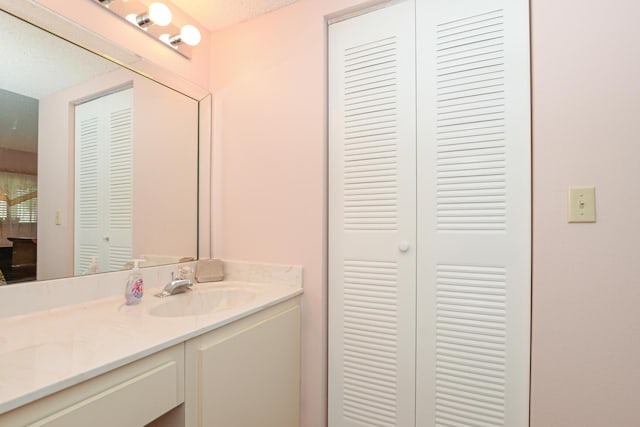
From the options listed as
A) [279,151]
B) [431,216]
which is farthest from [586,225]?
[279,151]

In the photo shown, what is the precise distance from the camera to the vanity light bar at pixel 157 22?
1205 mm

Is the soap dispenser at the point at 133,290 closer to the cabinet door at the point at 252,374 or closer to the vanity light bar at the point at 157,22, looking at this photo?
the cabinet door at the point at 252,374

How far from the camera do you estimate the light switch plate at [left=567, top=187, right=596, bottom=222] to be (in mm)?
934

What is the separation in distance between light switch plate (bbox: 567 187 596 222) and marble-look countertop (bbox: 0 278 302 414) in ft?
3.48

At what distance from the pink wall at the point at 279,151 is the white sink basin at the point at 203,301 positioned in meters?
0.20

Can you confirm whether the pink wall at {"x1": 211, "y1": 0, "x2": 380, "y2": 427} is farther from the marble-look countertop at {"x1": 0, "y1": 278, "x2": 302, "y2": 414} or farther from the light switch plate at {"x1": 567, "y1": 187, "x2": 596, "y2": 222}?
the light switch plate at {"x1": 567, "y1": 187, "x2": 596, "y2": 222}

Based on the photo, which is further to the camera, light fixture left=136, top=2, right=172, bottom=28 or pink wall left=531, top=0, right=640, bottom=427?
light fixture left=136, top=2, right=172, bottom=28

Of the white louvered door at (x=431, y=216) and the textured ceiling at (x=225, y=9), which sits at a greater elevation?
the textured ceiling at (x=225, y=9)

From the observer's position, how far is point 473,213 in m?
1.11

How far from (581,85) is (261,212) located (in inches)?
51.3

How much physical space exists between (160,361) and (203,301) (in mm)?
592

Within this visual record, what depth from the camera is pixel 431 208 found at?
46.2 inches

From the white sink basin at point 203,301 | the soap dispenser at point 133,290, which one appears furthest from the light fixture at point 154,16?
the white sink basin at point 203,301

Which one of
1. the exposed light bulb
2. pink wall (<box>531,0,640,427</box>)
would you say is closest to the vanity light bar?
the exposed light bulb
